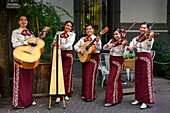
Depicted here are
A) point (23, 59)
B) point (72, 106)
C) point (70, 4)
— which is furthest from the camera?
point (70, 4)

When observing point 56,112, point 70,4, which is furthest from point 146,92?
point 70,4

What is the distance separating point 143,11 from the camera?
27.2 ft

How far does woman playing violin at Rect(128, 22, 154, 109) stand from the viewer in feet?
13.2

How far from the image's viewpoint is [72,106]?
437cm

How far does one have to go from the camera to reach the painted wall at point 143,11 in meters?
8.16

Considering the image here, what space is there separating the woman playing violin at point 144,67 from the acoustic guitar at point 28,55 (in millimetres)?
2014

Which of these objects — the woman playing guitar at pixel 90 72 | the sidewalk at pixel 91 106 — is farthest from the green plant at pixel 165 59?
the woman playing guitar at pixel 90 72

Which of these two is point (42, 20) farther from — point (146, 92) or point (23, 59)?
point (146, 92)

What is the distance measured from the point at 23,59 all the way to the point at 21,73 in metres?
0.59

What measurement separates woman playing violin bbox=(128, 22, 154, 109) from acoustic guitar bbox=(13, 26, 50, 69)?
201 cm

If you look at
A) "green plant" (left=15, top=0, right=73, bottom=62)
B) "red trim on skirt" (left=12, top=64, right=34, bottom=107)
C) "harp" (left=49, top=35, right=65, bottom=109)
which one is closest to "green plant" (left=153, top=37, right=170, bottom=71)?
"green plant" (left=15, top=0, right=73, bottom=62)

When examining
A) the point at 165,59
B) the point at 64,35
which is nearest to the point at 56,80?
the point at 64,35

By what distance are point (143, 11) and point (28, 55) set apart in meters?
6.25

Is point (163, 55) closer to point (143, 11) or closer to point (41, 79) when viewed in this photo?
point (143, 11)
